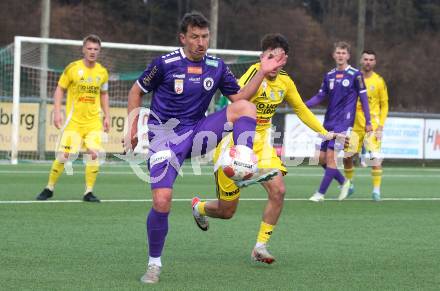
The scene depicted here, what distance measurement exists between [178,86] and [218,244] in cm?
200

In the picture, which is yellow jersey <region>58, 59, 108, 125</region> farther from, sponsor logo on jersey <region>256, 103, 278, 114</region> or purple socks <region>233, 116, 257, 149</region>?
purple socks <region>233, 116, 257, 149</region>

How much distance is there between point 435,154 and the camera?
23.8 m

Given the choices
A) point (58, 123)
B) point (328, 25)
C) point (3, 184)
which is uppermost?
point (328, 25)

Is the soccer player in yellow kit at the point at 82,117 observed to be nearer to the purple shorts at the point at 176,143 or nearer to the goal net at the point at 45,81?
the purple shorts at the point at 176,143

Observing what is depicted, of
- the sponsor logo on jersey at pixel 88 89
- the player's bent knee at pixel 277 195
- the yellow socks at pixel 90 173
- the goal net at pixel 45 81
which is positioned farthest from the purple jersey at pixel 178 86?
the goal net at pixel 45 81

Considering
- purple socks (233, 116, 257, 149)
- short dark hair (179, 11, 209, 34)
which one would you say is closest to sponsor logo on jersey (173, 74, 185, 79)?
short dark hair (179, 11, 209, 34)

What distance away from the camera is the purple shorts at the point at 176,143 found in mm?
6613

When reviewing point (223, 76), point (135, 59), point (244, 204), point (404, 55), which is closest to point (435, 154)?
point (135, 59)

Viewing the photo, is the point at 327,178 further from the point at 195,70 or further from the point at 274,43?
the point at 195,70

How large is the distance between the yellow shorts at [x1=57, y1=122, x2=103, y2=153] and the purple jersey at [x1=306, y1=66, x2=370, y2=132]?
3.34m

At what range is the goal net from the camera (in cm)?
1967

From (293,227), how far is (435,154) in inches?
587

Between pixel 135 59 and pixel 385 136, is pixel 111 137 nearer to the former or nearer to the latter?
pixel 135 59

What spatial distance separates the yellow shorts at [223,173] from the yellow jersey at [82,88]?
4.50 metres
